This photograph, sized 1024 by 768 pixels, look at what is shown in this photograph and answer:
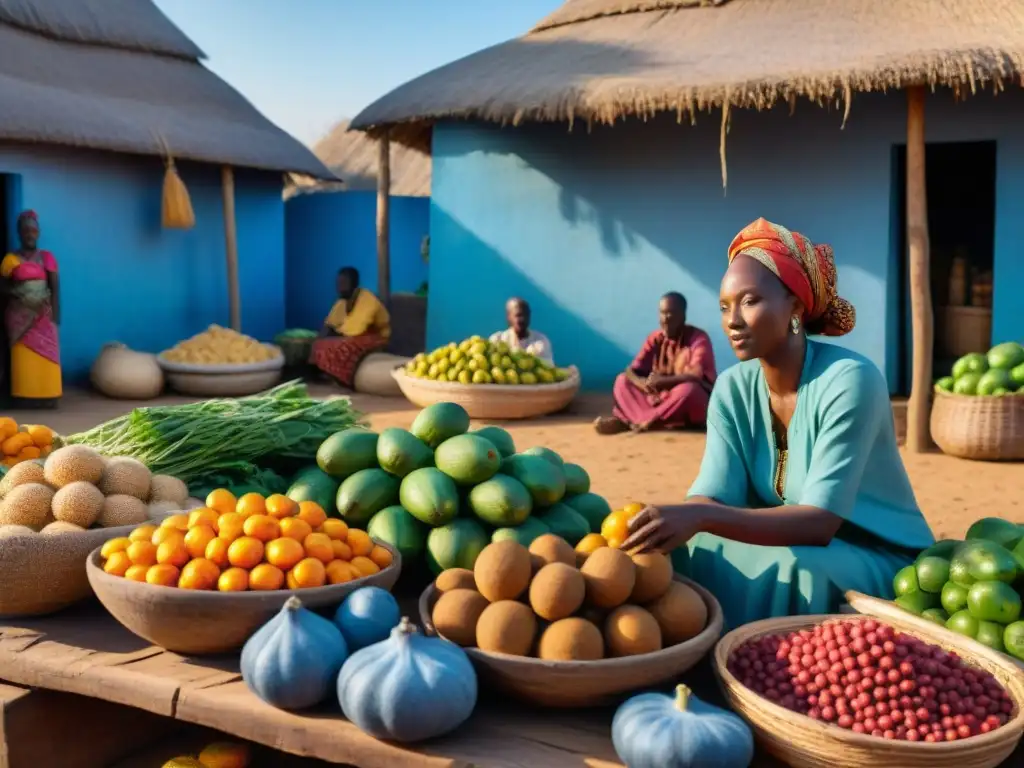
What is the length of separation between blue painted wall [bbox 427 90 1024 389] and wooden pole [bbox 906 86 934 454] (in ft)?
3.28

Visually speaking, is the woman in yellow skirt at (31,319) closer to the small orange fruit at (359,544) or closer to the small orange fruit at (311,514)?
the small orange fruit at (311,514)

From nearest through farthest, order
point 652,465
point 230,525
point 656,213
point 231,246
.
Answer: point 230,525, point 652,465, point 656,213, point 231,246

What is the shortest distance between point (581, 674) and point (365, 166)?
68.8 ft

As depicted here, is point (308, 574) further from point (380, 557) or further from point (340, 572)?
point (380, 557)

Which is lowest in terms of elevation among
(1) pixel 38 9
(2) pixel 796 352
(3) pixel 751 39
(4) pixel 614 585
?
(4) pixel 614 585

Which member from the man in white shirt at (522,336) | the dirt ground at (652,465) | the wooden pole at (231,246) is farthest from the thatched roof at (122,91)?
the man in white shirt at (522,336)

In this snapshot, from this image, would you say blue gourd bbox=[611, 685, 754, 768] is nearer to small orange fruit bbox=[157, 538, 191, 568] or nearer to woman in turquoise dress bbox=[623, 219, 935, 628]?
woman in turquoise dress bbox=[623, 219, 935, 628]

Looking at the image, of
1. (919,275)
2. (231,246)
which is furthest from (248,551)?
(231,246)

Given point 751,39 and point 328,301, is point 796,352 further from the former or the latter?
point 328,301

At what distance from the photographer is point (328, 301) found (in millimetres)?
14602

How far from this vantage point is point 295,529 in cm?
266

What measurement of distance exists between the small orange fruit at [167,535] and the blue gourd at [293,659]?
424mm

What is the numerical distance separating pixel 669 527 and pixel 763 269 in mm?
703

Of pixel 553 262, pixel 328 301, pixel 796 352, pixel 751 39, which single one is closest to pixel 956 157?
pixel 751 39
